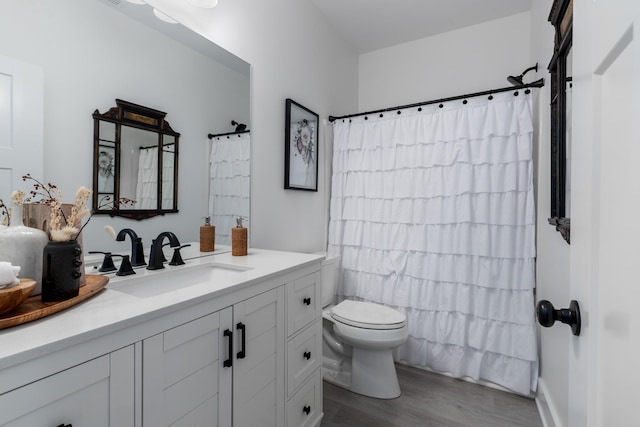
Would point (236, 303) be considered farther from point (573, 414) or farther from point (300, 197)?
point (300, 197)

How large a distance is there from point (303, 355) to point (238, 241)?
646 millimetres

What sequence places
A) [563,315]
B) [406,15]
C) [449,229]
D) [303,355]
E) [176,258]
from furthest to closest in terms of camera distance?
[406,15] < [449,229] < [303,355] < [176,258] < [563,315]

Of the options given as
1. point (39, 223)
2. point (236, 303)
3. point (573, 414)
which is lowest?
point (573, 414)

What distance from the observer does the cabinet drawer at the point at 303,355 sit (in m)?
1.38

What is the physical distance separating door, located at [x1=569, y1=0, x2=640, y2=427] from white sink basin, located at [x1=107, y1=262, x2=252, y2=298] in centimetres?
94

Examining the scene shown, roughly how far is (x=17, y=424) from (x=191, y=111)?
1.28m

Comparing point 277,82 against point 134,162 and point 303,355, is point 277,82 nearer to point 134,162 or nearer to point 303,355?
point 134,162

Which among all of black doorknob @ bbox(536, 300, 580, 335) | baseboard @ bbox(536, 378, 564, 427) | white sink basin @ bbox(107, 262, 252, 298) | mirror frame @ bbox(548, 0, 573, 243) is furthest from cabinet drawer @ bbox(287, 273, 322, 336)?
baseboard @ bbox(536, 378, 564, 427)

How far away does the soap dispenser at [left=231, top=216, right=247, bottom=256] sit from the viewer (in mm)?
1608

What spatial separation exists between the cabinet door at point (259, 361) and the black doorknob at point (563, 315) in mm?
876

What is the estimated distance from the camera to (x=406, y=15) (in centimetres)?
250

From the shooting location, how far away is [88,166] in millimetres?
1117

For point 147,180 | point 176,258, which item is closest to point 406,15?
point 147,180

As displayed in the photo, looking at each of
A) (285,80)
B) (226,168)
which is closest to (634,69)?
(226,168)
